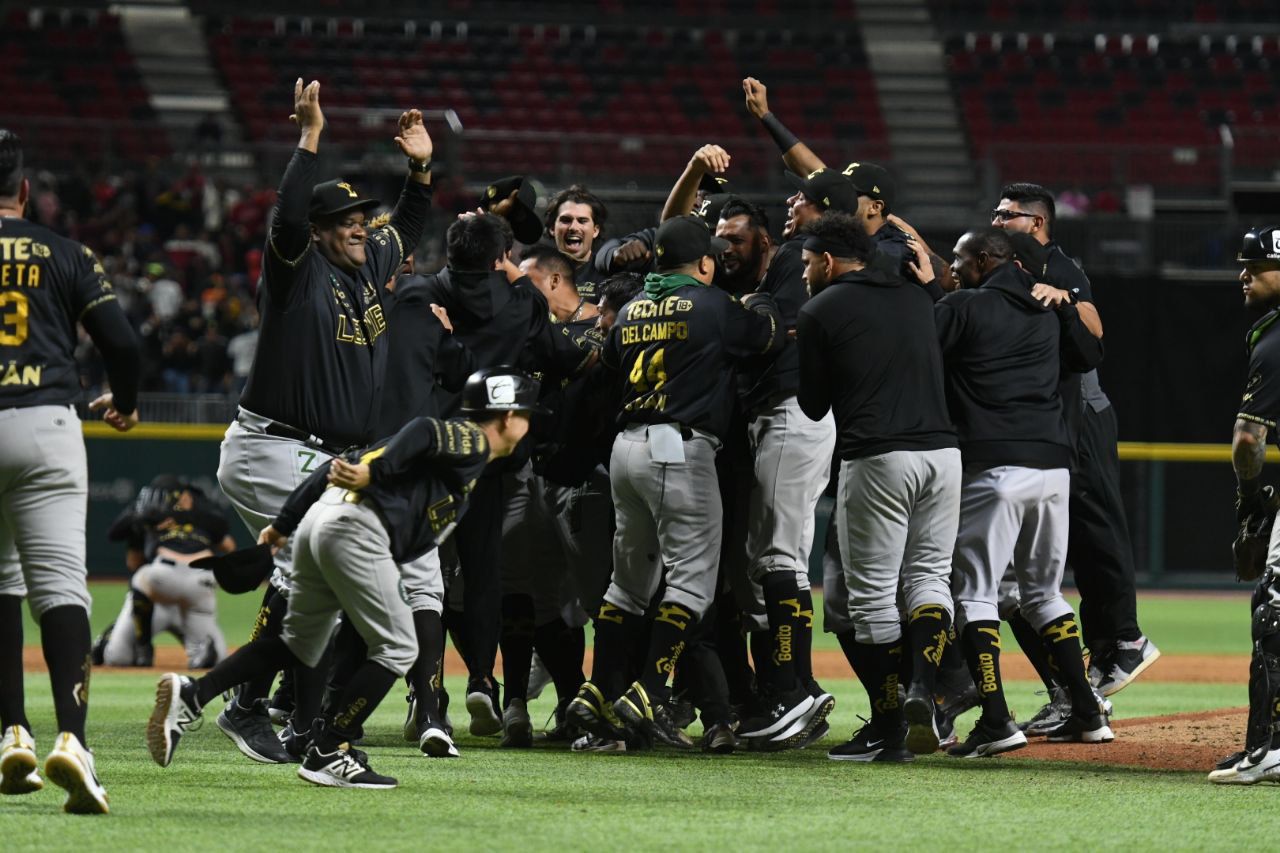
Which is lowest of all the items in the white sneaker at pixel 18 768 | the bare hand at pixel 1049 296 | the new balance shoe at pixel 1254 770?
the new balance shoe at pixel 1254 770

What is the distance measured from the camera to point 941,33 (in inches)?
1171

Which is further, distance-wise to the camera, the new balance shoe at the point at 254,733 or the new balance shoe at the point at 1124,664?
the new balance shoe at the point at 1124,664

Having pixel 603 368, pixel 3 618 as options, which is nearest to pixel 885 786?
pixel 603 368

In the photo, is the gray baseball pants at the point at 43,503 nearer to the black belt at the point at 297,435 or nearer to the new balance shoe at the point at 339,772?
the new balance shoe at the point at 339,772

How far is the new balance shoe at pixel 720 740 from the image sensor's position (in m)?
7.07

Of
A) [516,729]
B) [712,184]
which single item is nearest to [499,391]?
[516,729]

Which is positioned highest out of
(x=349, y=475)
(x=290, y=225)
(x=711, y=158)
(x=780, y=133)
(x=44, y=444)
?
(x=780, y=133)

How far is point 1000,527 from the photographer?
7094mm

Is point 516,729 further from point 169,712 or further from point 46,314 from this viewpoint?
point 46,314

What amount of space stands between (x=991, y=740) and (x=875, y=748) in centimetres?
50

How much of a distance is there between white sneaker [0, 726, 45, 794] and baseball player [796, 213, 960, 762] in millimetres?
2994

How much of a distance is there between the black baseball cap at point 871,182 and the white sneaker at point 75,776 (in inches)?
150

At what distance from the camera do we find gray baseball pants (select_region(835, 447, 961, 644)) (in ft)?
21.6

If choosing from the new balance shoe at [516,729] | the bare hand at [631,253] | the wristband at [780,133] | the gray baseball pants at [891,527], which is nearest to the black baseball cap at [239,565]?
the new balance shoe at [516,729]
